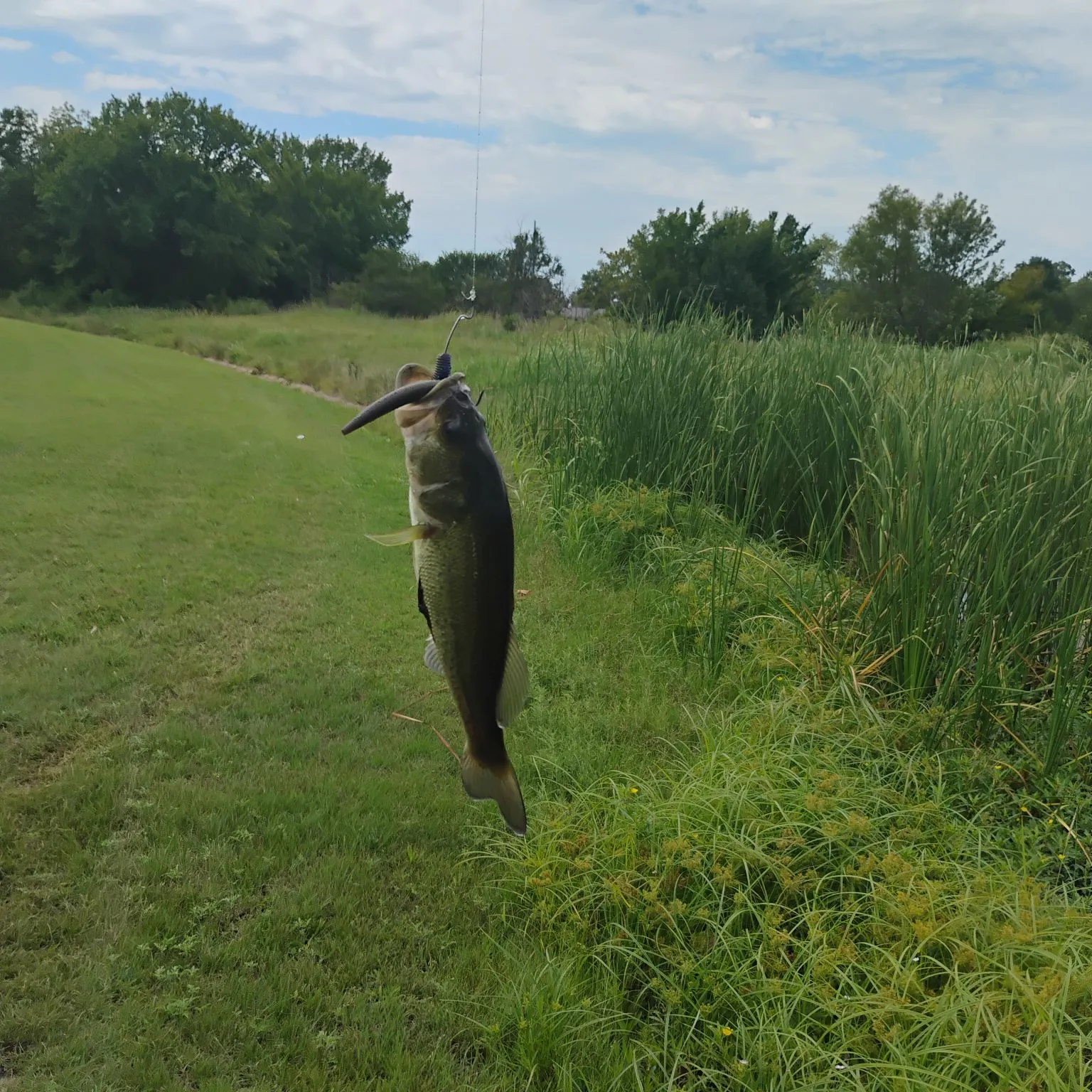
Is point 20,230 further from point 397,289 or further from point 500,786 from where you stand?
point 500,786

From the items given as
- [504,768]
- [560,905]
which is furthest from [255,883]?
[504,768]

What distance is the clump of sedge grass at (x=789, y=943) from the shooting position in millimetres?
2049

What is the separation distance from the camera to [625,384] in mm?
6738

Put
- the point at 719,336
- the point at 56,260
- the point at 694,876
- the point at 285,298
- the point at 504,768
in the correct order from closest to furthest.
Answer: the point at 504,768
the point at 694,876
the point at 719,336
the point at 56,260
the point at 285,298

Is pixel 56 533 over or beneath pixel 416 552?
beneath

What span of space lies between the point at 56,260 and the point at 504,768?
43.4 m

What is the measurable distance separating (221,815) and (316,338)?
23012 millimetres

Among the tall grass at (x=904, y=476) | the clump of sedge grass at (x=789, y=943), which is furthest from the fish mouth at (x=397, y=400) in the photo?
the tall grass at (x=904, y=476)

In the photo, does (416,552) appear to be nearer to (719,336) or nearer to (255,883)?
(255,883)

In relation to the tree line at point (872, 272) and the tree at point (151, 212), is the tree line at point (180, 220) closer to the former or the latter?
the tree at point (151, 212)

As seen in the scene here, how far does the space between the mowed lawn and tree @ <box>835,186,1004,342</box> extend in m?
15.7

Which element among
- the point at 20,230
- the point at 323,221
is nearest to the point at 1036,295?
the point at 323,221

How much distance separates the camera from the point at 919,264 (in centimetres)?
1928

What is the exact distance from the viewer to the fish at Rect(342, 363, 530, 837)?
1346 millimetres
